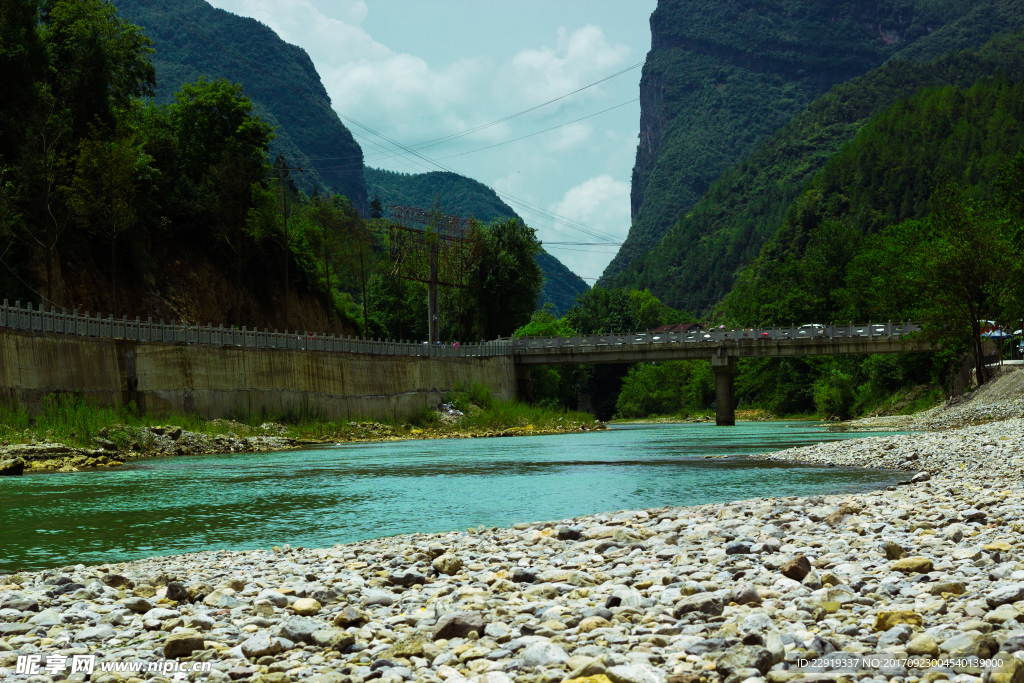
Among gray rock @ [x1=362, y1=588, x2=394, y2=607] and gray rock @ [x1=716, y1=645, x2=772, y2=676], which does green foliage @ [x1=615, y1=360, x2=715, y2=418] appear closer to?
gray rock @ [x1=362, y1=588, x2=394, y2=607]

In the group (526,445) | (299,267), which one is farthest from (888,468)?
(299,267)

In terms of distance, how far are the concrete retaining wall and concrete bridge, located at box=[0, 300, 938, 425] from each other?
0.22 ft

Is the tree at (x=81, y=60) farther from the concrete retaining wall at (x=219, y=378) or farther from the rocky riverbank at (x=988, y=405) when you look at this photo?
the rocky riverbank at (x=988, y=405)

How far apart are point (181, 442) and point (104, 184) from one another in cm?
2430

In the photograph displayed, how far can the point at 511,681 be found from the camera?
6492 mm

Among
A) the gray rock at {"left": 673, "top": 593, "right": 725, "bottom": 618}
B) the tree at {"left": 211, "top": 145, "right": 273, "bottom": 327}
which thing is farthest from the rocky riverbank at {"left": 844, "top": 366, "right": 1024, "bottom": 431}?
the tree at {"left": 211, "top": 145, "right": 273, "bottom": 327}

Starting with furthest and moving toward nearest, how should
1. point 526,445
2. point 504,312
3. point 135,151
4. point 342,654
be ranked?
point 504,312, point 135,151, point 526,445, point 342,654

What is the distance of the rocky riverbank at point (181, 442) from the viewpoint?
3023 cm

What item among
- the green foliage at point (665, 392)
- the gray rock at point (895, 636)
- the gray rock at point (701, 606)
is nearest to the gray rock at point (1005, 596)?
the gray rock at point (895, 636)

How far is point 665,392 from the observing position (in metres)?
152

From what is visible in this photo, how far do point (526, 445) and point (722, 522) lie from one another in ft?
123

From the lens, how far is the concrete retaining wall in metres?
37.5

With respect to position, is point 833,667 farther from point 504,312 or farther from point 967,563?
point 504,312

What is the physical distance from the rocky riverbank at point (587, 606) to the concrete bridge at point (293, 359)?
96.2ft
